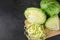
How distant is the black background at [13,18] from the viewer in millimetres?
1210

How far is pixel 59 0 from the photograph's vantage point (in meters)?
1.26

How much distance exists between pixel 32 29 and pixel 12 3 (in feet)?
1.23

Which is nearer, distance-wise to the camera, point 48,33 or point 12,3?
point 48,33

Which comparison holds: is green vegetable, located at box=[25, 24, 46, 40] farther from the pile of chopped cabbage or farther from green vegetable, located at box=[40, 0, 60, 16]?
green vegetable, located at box=[40, 0, 60, 16]

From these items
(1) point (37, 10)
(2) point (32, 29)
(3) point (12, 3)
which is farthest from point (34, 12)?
(3) point (12, 3)

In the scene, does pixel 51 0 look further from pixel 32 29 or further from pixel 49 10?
pixel 32 29

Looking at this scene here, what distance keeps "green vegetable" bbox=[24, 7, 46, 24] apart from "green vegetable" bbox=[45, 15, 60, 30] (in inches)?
1.9

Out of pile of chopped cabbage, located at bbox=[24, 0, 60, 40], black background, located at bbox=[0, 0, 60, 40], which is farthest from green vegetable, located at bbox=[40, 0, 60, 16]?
black background, located at bbox=[0, 0, 60, 40]

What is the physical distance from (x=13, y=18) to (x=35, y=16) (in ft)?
0.73

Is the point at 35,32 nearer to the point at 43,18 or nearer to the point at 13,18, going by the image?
the point at 43,18

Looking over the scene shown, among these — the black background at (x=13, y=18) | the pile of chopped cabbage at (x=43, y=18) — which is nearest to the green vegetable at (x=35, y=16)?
the pile of chopped cabbage at (x=43, y=18)

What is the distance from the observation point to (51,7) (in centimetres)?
117

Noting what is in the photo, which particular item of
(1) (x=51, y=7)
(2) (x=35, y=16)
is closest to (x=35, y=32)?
(2) (x=35, y=16)

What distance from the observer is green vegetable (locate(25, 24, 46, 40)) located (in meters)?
1.10
